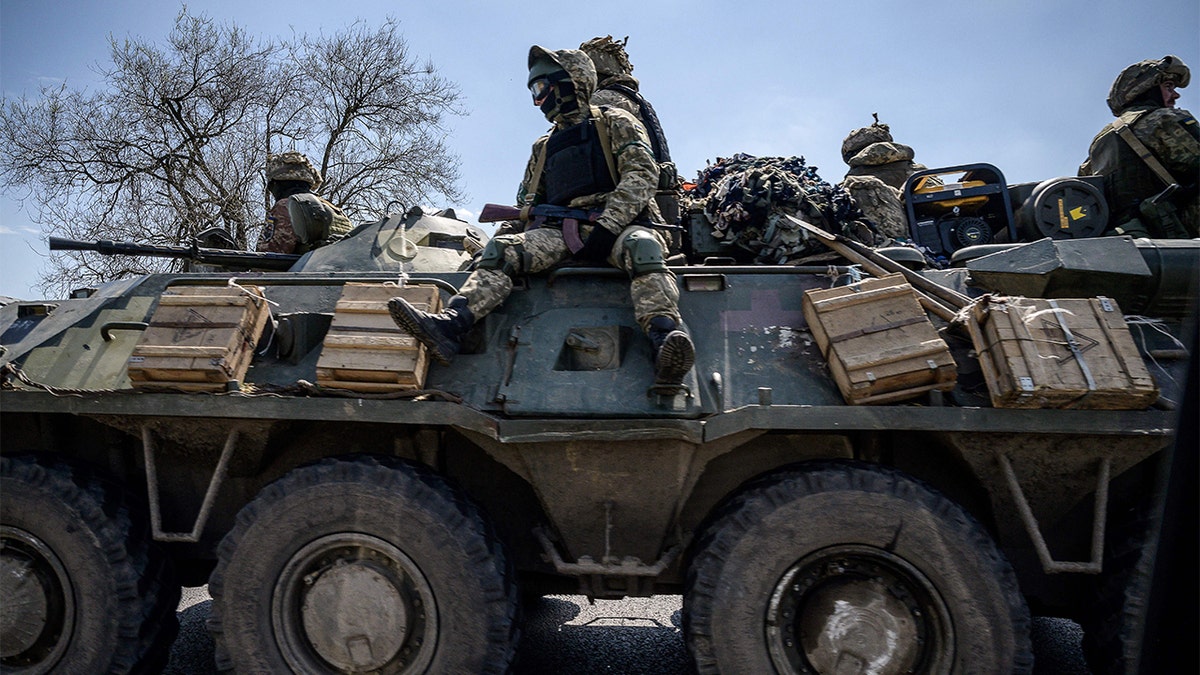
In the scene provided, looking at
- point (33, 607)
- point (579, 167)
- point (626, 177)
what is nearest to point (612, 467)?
point (626, 177)

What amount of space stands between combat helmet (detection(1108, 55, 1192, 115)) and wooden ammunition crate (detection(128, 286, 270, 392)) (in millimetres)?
6398

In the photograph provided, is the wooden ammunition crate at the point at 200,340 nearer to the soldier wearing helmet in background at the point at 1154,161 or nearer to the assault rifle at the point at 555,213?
the assault rifle at the point at 555,213

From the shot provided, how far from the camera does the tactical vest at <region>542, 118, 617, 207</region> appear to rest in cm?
453

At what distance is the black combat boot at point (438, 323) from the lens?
3.60 meters

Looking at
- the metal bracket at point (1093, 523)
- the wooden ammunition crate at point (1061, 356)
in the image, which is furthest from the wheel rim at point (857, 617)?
the wooden ammunition crate at point (1061, 356)

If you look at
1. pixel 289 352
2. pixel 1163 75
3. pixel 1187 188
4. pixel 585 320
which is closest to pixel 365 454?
pixel 289 352

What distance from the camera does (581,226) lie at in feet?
14.2

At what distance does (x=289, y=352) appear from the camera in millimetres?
4055

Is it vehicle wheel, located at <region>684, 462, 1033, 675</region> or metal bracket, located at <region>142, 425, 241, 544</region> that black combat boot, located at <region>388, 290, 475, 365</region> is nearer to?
metal bracket, located at <region>142, 425, 241, 544</region>

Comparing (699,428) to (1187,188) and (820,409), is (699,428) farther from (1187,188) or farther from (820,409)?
(1187,188)

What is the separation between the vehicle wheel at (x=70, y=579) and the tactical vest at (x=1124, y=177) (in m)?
6.58

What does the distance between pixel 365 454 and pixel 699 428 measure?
152 centimetres

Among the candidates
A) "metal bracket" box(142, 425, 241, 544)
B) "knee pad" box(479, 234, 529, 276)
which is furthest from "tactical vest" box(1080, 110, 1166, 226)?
"metal bracket" box(142, 425, 241, 544)

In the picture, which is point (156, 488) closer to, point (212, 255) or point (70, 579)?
point (70, 579)
